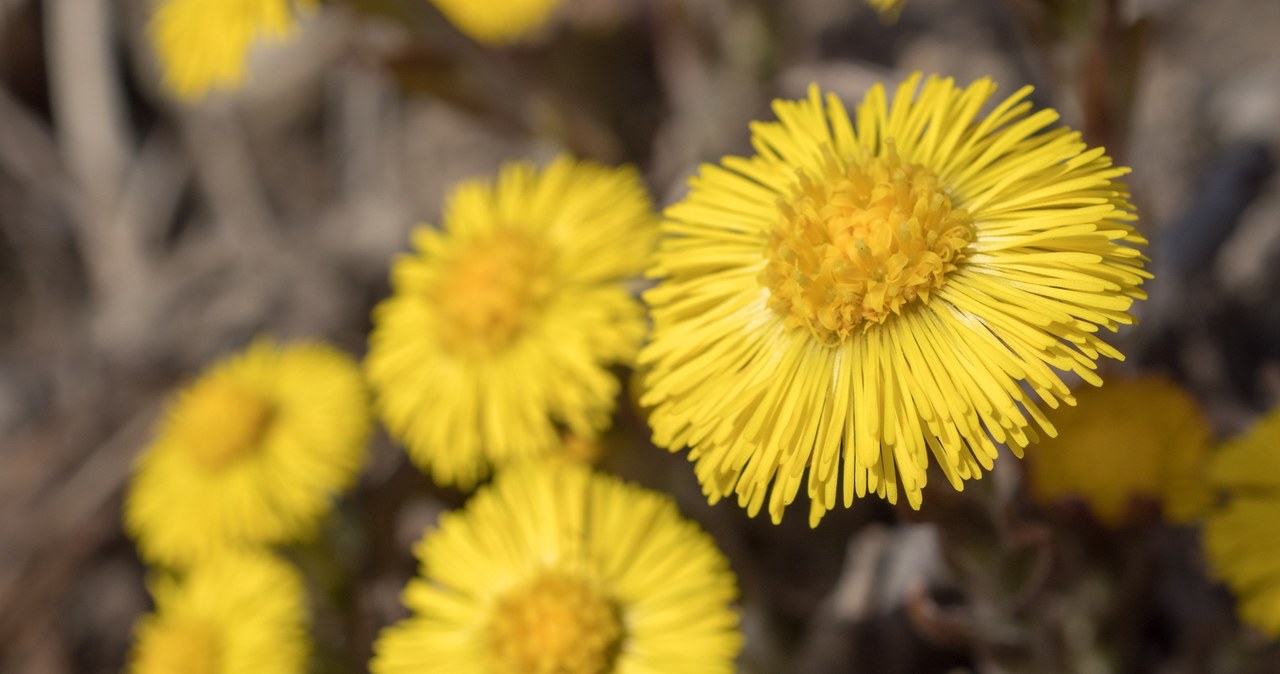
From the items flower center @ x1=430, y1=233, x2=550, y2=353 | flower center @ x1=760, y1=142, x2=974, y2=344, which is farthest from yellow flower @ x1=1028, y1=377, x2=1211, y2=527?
flower center @ x1=430, y1=233, x2=550, y2=353

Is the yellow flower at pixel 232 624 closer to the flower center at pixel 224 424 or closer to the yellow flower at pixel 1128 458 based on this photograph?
the flower center at pixel 224 424

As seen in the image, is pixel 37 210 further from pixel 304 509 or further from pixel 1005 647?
pixel 1005 647

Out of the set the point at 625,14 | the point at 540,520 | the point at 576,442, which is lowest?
the point at 540,520

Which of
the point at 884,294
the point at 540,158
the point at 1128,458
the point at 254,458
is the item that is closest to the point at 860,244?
the point at 884,294

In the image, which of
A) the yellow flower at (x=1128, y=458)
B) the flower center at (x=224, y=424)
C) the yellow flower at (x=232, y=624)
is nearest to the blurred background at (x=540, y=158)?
the yellow flower at (x=1128, y=458)

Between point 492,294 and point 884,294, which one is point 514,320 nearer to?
point 492,294

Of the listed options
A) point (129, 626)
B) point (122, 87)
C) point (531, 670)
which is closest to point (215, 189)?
point (122, 87)

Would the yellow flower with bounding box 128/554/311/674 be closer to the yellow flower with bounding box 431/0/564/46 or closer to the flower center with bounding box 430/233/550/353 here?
the flower center with bounding box 430/233/550/353
